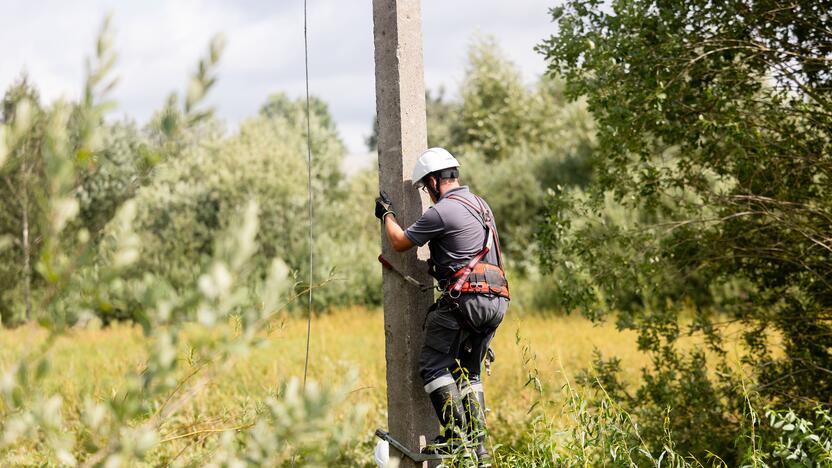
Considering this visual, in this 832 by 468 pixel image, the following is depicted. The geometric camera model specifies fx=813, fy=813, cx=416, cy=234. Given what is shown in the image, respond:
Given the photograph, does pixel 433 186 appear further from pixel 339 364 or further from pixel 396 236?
pixel 339 364

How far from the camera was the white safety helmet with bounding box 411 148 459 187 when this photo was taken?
4.31 m

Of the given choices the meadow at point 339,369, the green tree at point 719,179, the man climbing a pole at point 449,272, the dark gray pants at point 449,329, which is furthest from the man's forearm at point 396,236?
the green tree at point 719,179

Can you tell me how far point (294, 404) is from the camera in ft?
4.70

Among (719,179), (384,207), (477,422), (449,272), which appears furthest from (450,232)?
(719,179)

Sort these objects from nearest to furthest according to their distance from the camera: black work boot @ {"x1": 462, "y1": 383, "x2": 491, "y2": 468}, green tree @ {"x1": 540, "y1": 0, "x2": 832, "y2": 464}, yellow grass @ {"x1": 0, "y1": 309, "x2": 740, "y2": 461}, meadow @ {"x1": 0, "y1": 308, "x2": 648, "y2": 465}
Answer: black work boot @ {"x1": 462, "y1": 383, "x2": 491, "y2": 468}, green tree @ {"x1": 540, "y1": 0, "x2": 832, "y2": 464}, meadow @ {"x1": 0, "y1": 308, "x2": 648, "y2": 465}, yellow grass @ {"x1": 0, "y1": 309, "x2": 740, "y2": 461}

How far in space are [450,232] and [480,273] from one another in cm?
32

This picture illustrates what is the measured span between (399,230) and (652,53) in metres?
2.59

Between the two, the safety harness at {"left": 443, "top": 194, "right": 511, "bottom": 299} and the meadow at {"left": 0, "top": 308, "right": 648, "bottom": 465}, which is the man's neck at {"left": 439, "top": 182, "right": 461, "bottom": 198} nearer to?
the safety harness at {"left": 443, "top": 194, "right": 511, "bottom": 299}

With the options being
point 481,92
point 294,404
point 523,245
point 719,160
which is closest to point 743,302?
point 719,160

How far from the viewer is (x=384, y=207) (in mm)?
4379

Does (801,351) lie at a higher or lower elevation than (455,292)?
lower

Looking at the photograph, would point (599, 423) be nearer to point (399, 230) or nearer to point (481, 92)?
point (399, 230)

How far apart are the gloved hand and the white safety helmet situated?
0.62 ft

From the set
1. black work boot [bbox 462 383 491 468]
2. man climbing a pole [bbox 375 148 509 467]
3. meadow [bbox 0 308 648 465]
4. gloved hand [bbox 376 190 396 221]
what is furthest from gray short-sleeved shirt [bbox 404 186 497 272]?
meadow [bbox 0 308 648 465]
